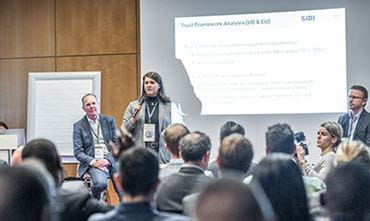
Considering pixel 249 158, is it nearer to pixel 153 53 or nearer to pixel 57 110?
pixel 153 53

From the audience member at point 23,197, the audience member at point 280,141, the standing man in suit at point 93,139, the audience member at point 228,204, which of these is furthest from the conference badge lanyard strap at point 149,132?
the audience member at point 228,204

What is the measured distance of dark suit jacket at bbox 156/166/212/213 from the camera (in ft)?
8.96

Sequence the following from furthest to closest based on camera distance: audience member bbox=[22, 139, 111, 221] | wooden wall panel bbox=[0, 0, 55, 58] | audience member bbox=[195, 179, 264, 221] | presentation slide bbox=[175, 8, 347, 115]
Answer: wooden wall panel bbox=[0, 0, 55, 58]
presentation slide bbox=[175, 8, 347, 115]
audience member bbox=[22, 139, 111, 221]
audience member bbox=[195, 179, 264, 221]

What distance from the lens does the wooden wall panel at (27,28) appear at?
6.70 m

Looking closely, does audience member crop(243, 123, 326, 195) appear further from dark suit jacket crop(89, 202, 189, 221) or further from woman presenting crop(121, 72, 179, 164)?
woman presenting crop(121, 72, 179, 164)

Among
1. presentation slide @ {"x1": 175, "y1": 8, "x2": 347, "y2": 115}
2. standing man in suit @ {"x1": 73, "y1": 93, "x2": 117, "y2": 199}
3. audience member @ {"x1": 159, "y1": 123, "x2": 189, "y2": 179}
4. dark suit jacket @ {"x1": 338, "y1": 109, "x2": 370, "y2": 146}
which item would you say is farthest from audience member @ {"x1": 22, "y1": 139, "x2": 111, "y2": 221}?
presentation slide @ {"x1": 175, "y1": 8, "x2": 347, "y2": 115}

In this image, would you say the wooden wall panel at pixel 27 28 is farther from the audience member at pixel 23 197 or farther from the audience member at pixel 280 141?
the audience member at pixel 23 197

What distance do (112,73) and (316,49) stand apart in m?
2.45

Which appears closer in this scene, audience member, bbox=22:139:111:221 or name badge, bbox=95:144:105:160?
audience member, bbox=22:139:111:221

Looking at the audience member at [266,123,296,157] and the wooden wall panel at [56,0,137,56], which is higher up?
the wooden wall panel at [56,0,137,56]

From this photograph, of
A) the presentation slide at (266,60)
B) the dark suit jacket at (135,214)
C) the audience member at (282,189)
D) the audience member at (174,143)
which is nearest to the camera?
the dark suit jacket at (135,214)

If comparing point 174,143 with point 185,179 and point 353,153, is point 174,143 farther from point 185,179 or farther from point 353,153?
point 353,153

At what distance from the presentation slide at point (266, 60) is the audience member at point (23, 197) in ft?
15.1

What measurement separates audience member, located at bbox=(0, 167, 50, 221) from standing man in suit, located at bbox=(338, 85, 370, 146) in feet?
14.0
